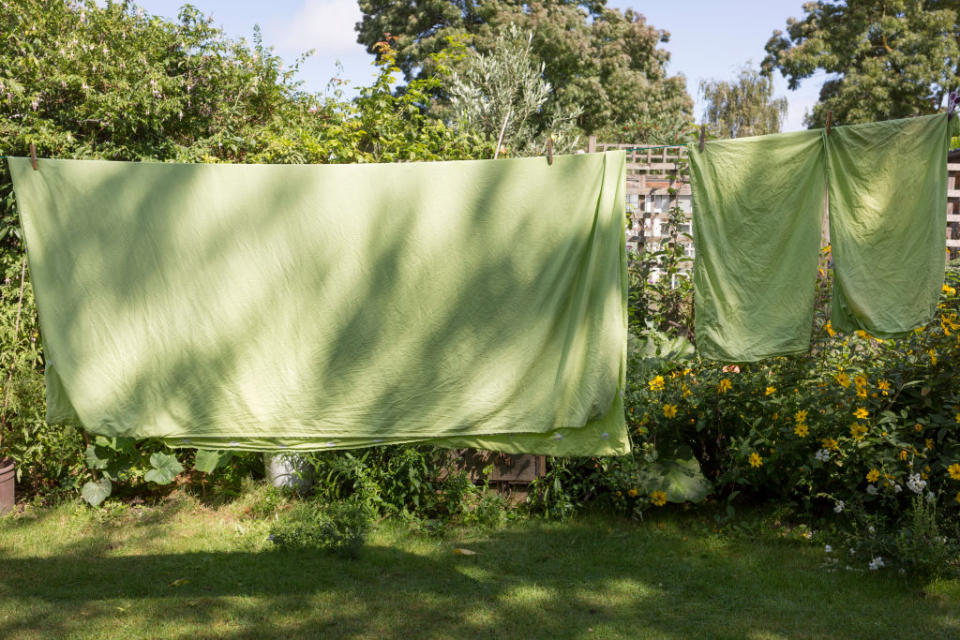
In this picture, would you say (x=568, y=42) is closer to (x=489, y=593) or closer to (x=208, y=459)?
(x=208, y=459)

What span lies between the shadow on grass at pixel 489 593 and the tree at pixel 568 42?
606 inches

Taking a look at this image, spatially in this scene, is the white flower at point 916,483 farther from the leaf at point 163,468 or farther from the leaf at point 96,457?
the leaf at point 96,457

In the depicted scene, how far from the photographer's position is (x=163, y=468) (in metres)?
4.52

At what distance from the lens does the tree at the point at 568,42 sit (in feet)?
65.3

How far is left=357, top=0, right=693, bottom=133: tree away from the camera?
19.9 meters

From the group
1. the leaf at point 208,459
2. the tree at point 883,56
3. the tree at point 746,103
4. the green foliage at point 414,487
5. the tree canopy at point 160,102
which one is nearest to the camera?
the green foliage at point 414,487

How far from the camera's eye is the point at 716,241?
9.38 feet

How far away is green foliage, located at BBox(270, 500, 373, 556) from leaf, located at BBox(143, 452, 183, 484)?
2.57 ft

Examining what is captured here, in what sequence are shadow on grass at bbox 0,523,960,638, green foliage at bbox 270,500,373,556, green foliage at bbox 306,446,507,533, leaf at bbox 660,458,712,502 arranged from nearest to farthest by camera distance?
shadow on grass at bbox 0,523,960,638 → green foliage at bbox 270,500,373,556 → leaf at bbox 660,458,712,502 → green foliage at bbox 306,446,507,533

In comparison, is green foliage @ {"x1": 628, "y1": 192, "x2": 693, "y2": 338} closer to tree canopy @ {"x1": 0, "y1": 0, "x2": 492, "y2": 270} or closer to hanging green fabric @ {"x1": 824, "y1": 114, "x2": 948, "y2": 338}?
tree canopy @ {"x1": 0, "y1": 0, "x2": 492, "y2": 270}

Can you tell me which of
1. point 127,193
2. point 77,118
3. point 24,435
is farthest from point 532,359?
point 77,118

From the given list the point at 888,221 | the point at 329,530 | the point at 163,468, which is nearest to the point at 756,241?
the point at 888,221

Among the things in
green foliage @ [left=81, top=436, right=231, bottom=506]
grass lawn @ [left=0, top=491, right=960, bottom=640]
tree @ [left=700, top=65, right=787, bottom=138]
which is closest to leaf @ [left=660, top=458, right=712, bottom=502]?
grass lawn @ [left=0, top=491, right=960, bottom=640]

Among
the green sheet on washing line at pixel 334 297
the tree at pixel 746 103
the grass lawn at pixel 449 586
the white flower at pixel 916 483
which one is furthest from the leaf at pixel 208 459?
the tree at pixel 746 103
